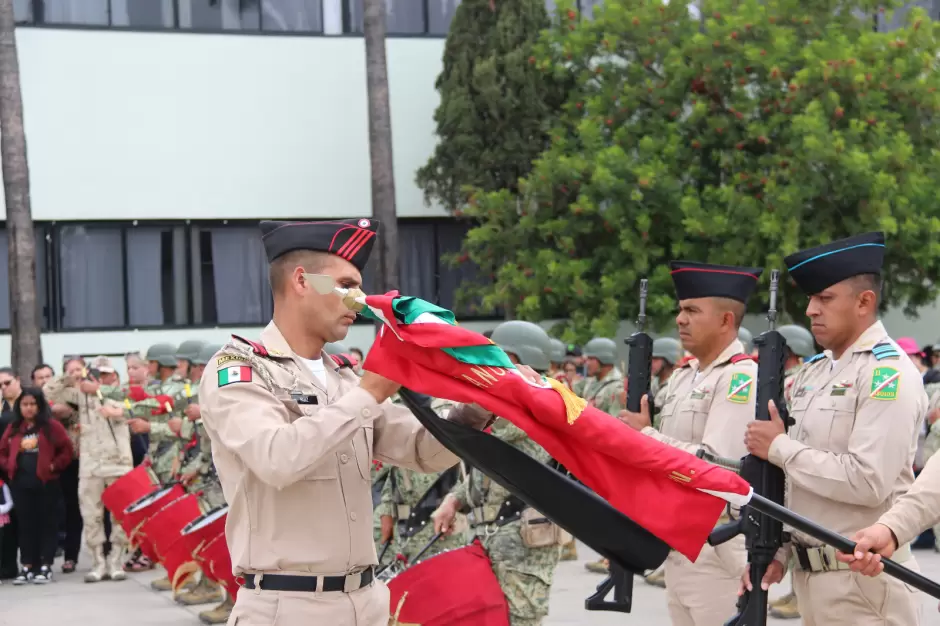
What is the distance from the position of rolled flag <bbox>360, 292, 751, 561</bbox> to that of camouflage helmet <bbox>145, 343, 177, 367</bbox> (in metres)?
13.0

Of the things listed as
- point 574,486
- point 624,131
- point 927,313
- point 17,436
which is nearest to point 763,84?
point 624,131

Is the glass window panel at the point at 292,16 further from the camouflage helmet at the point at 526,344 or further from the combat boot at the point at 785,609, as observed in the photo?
the camouflage helmet at the point at 526,344

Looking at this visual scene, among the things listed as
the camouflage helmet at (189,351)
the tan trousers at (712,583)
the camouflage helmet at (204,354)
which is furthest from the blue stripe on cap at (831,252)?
the camouflage helmet at (189,351)

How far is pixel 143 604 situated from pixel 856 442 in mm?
8599

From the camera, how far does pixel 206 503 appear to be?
11641mm

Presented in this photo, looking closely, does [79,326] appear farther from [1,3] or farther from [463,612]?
[463,612]

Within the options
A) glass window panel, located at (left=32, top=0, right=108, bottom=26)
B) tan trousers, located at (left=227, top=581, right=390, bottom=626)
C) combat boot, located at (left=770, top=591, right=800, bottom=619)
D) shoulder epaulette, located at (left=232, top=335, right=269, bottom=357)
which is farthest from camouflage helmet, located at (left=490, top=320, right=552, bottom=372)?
glass window panel, located at (left=32, top=0, right=108, bottom=26)

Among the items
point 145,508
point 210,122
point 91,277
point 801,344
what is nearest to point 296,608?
point 145,508

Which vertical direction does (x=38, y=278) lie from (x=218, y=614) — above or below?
above

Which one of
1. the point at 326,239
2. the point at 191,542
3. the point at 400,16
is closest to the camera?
the point at 326,239

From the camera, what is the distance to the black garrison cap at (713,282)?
682cm

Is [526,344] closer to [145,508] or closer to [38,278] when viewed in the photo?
[145,508]

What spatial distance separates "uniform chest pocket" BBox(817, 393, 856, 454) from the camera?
542 cm

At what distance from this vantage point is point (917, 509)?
4.95m
